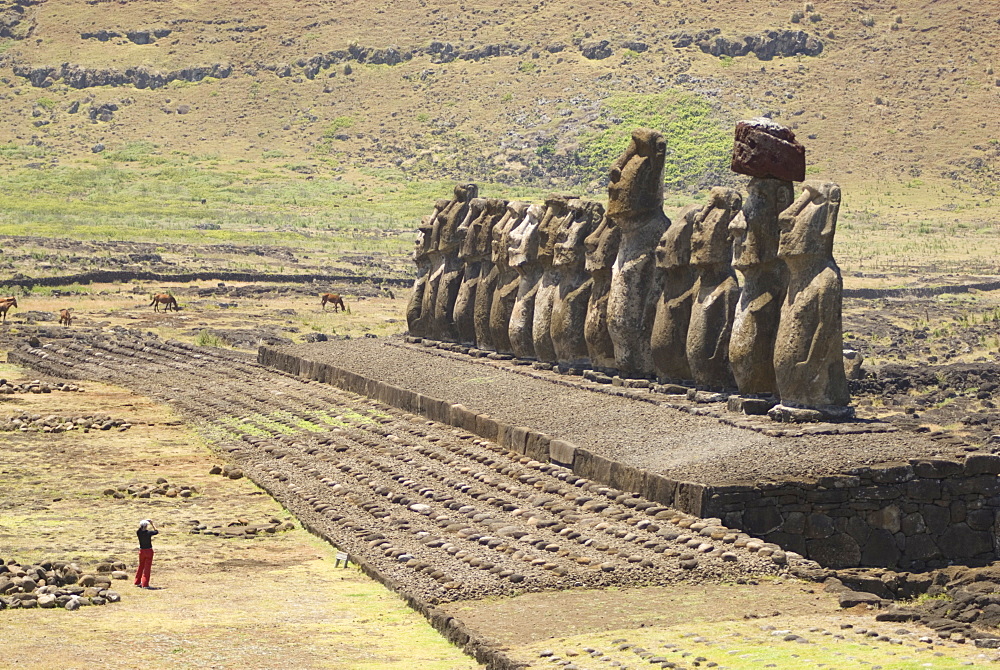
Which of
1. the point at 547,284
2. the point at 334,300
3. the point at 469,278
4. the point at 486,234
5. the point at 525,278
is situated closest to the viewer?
the point at 547,284

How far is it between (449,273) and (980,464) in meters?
13.4

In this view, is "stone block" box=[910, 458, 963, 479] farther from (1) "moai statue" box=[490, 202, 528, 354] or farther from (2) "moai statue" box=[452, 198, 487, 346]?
(2) "moai statue" box=[452, 198, 487, 346]

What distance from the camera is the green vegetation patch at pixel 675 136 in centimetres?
8144

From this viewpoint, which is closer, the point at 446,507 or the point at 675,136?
the point at 446,507

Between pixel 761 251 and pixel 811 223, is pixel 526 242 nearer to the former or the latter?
pixel 761 251

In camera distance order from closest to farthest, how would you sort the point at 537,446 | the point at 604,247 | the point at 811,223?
the point at 811,223, the point at 537,446, the point at 604,247

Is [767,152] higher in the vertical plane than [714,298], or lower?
higher

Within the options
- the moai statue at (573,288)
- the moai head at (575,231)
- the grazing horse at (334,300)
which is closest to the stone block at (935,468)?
the moai statue at (573,288)

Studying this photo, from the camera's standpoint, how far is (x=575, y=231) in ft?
76.1

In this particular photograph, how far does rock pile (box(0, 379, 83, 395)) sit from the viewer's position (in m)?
27.4

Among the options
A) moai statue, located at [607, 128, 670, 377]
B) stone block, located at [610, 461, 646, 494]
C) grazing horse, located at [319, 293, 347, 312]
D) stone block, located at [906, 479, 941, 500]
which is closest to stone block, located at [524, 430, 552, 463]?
stone block, located at [610, 461, 646, 494]

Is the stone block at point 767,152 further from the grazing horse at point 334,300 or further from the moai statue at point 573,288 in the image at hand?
the grazing horse at point 334,300

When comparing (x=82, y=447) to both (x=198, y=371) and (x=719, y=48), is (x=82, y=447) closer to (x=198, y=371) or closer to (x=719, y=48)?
(x=198, y=371)

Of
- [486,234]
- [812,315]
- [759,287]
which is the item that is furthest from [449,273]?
[812,315]
